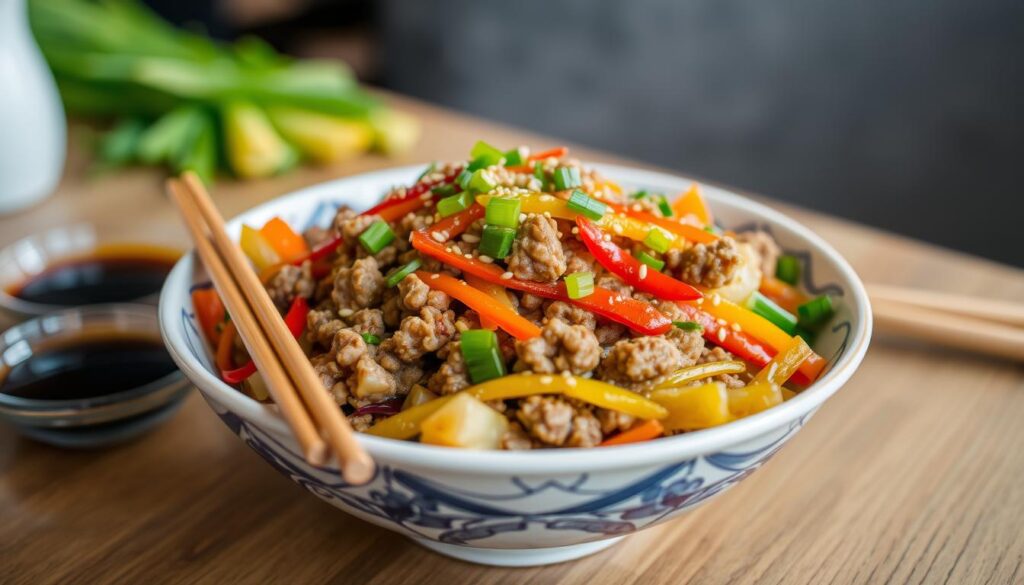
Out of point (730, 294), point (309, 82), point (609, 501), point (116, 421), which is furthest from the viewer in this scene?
point (309, 82)

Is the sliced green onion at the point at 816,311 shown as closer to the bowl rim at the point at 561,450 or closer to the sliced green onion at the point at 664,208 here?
the bowl rim at the point at 561,450

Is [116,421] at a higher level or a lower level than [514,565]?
higher

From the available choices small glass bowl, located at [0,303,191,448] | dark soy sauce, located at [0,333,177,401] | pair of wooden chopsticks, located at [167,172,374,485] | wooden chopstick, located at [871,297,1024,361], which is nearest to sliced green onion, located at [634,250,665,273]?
pair of wooden chopsticks, located at [167,172,374,485]

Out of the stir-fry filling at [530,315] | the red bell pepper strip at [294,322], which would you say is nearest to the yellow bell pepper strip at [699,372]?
the stir-fry filling at [530,315]

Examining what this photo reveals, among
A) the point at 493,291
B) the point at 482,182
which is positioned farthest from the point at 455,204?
the point at 493,291

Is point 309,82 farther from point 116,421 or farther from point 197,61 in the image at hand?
point 116,421

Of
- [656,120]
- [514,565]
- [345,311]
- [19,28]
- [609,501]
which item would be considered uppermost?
[19,28]

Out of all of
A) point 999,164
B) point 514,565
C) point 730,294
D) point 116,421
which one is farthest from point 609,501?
point 999,164
